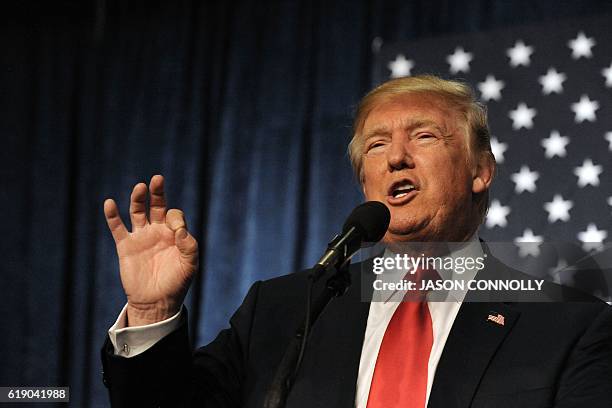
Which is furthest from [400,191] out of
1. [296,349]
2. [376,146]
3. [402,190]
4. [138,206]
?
[296,349]

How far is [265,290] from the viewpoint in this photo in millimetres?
2002

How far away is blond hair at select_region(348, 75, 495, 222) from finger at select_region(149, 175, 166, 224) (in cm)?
63

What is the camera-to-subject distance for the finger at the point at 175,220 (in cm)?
162

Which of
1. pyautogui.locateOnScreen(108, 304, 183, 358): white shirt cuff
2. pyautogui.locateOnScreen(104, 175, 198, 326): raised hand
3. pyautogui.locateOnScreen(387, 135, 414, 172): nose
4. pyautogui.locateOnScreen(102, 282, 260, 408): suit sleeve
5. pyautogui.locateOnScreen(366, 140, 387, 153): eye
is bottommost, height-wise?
pyautogui.locateOnScreen(102, 282, 260, 408): suit sleeve

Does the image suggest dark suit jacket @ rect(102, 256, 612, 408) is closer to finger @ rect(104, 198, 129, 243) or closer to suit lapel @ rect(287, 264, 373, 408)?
suit lapel @ rect(287, 264, 373, 408)

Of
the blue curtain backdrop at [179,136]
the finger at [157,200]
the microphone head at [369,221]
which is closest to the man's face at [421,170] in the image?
the microphone head at [369,221]

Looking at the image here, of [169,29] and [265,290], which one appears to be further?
[169,29]

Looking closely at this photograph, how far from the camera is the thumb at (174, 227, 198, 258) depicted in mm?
1607

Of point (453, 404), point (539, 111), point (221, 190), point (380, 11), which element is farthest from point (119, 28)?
point (453, 404)

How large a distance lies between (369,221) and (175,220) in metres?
0.41

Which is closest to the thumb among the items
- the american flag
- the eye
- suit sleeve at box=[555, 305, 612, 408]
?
the eye

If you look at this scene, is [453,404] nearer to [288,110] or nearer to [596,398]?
[596,398]

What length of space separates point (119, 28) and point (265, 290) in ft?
6.90

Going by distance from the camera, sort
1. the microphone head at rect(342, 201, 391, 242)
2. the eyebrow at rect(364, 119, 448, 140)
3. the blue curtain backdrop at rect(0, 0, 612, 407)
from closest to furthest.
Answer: the microphone head at rect(342, 201, 391, 242) → the eyebrow at rect(364, 119, 448, 140) → the blue curtain backdrop at rect(0, 0, 612, 407)
